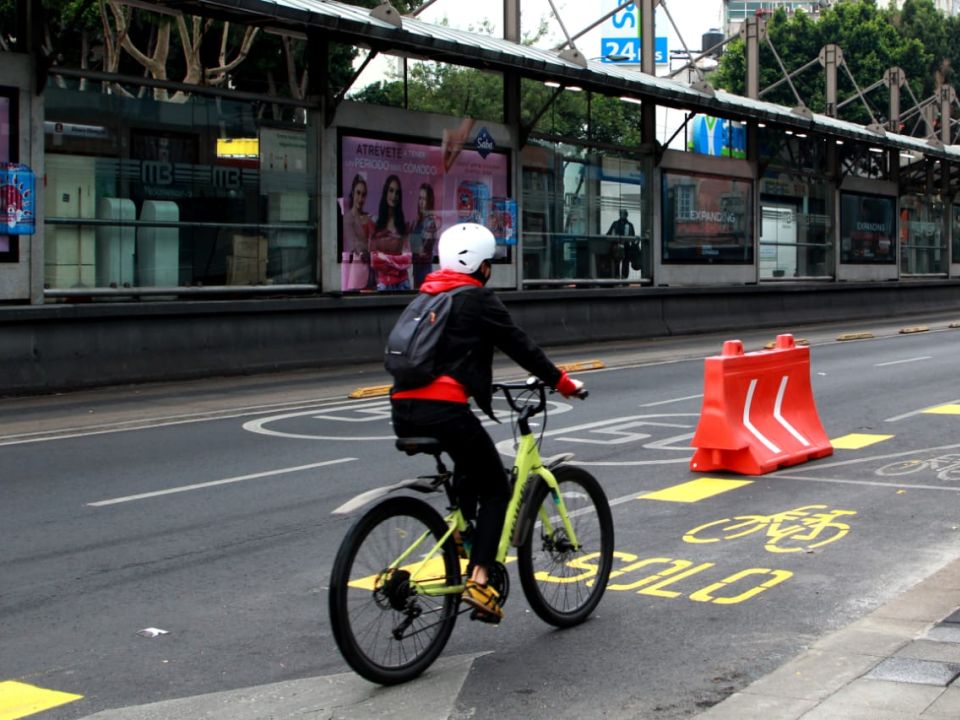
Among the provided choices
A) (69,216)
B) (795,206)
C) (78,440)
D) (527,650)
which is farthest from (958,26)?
(527,650)

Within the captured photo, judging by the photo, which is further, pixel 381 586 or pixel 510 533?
pixel 510 533

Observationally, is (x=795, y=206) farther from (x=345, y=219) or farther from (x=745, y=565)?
(x=745, y=565)

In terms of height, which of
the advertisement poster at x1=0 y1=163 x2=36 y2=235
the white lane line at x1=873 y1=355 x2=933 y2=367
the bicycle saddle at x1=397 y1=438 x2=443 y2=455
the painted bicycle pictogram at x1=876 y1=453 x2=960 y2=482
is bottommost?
the painted bicycle pictogram at x1=876 y1=453 x2=960 y2=482

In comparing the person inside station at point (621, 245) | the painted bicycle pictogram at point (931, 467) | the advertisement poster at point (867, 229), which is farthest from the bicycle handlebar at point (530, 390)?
the advertisement poster at point (867, 229)

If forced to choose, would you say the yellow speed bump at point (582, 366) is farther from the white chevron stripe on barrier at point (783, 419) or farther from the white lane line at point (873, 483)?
the white lane line at point (873, 483)

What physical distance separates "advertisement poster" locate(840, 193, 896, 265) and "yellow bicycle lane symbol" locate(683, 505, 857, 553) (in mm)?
32252

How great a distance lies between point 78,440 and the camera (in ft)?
41.5

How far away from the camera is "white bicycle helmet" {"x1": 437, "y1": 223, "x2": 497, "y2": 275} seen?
5645 millimetres

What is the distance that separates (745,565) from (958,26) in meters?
74.4

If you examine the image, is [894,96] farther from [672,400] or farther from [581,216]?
[672,400]

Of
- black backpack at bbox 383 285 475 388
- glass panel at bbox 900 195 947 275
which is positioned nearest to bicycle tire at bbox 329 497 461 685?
black backpack at bbox 383 285 475 388

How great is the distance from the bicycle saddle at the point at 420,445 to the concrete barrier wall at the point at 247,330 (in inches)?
473

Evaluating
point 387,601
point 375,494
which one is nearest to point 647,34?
point 375,494

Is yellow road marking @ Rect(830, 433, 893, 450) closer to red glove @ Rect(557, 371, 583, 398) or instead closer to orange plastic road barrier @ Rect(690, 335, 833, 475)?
orange plastic road barrier @ Rect(690, 335, 833, 475)
